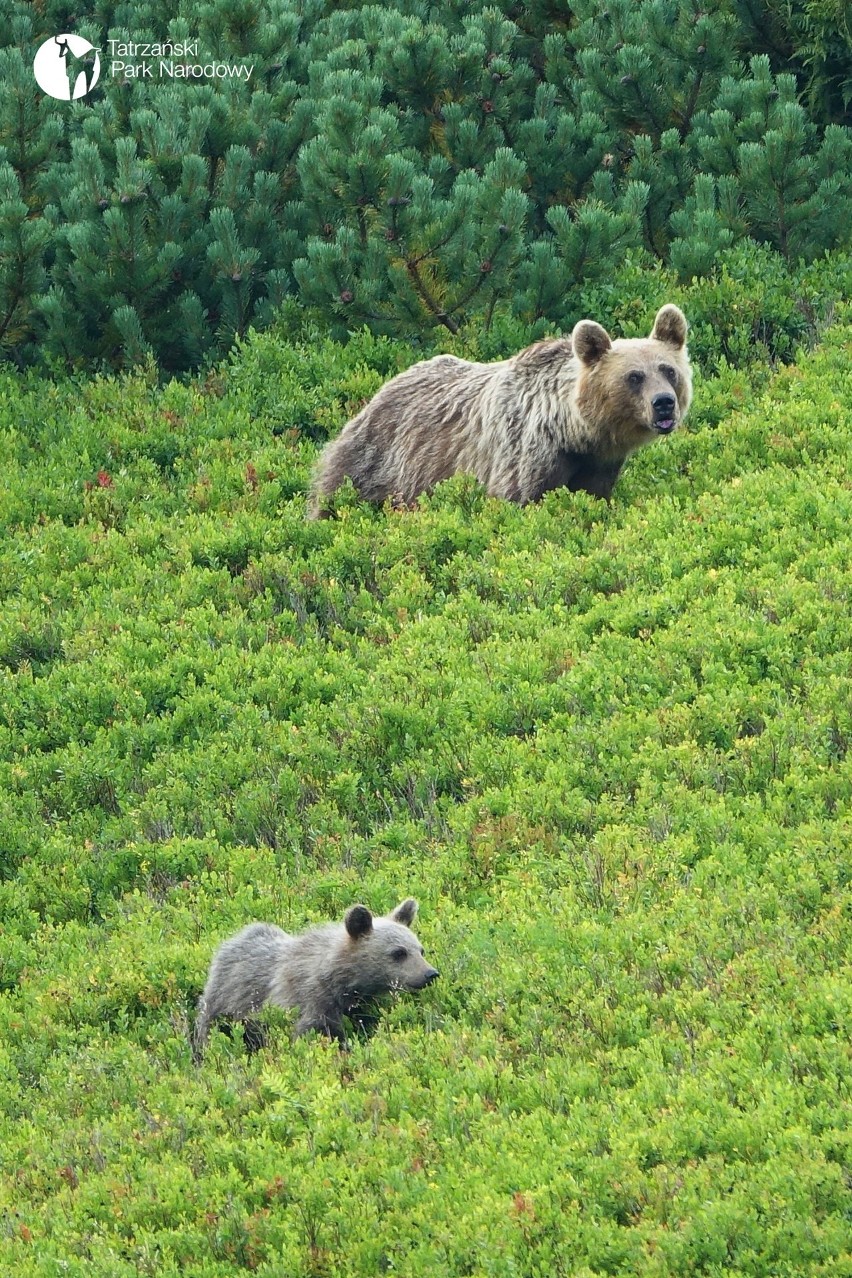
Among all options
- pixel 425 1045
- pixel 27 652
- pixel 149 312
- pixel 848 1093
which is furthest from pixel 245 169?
pixel 848 1093

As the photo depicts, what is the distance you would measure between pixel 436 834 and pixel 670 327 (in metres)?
6.21

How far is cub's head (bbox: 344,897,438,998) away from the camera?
8938 millimetres

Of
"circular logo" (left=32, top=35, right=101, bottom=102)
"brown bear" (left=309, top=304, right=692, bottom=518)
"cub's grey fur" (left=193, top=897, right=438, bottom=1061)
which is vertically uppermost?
"circular logo" (left=32, top=35, right=101, bottom=102)

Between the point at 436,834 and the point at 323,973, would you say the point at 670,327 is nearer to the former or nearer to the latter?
the point at 436,834

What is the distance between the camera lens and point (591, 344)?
48.6 feet

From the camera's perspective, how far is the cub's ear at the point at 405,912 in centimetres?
920

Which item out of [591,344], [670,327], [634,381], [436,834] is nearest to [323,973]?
[436,834]

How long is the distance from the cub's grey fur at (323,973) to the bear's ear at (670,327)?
7367 mm

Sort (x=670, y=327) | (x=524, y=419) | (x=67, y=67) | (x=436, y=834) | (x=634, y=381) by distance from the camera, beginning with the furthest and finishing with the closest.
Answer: (x=67, y=67)
(x=524, y=419)
(x=670, y=327)
(x=634, y=381)
(x=436, y=834)

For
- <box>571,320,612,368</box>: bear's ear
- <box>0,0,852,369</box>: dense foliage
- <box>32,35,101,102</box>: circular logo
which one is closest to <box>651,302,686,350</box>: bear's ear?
<box>571,320,612,368</box>: bear's ear

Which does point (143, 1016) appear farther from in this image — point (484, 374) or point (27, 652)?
point (484, 374)

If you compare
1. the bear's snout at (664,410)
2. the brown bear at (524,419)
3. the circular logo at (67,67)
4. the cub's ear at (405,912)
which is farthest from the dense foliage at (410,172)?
the cub's ear at (405,912)

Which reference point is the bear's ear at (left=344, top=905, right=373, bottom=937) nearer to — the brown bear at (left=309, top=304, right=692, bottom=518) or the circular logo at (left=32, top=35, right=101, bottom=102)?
the brown bear at (left=309, top=304, right=692, bottom=518)

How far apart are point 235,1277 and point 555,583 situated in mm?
7588
